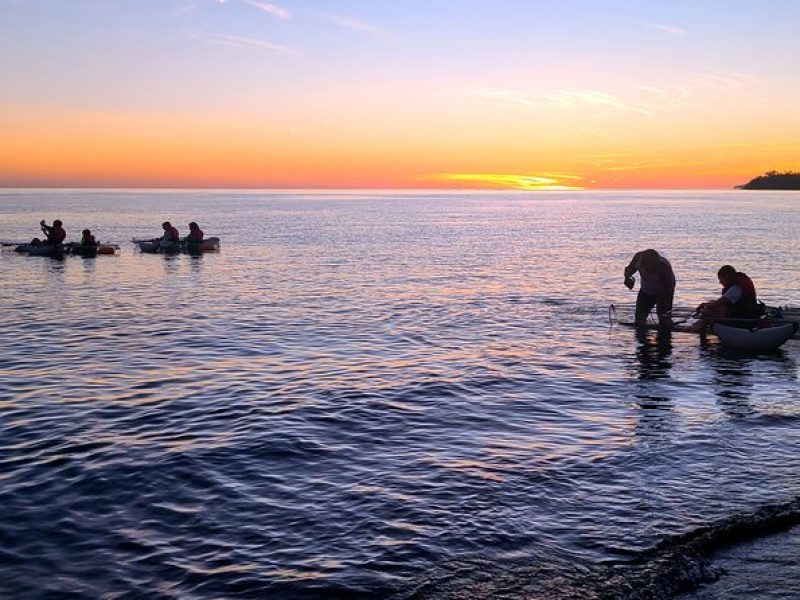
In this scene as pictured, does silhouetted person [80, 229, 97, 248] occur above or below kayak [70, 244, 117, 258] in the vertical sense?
above

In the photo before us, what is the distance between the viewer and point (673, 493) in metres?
10.2

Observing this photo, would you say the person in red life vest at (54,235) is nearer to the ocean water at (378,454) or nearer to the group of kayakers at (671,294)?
the ocean water at (378,454)

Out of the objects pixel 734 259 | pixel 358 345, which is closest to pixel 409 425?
pixel 358 345

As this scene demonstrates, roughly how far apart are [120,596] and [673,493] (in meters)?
6.93

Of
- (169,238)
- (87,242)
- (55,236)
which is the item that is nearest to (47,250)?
(55,236)

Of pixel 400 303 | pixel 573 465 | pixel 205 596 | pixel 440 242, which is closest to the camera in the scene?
pixel 205 596

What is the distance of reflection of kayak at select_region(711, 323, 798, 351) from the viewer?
1998 centimetres

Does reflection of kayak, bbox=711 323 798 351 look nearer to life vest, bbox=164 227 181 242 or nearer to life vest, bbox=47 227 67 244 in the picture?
life vest, bbox=164 227 181 242

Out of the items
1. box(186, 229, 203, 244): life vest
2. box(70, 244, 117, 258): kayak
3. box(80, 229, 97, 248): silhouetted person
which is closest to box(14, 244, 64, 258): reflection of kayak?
box(70, 244, 117, 258): kayak

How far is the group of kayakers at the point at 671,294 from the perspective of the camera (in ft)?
68.5

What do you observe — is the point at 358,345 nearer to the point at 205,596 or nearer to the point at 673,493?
the point at 673,493

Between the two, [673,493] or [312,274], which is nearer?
[673,493]

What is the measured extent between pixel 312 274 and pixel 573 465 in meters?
32.3

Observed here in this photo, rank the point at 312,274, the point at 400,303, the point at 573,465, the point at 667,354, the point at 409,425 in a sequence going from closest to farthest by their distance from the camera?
the point at 573,465
the point at 409,425
the point at 667,354
the point at 400,303
the point at 312,274
